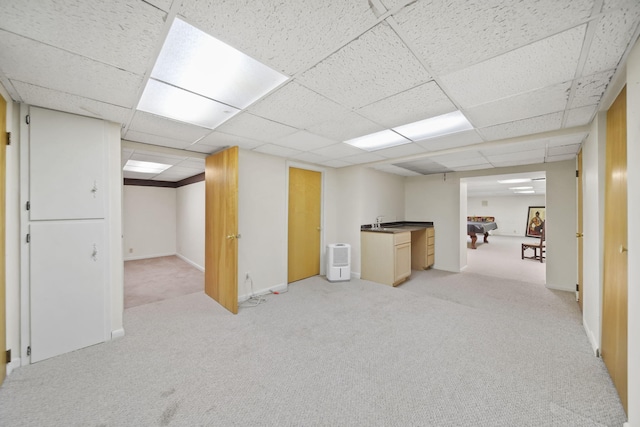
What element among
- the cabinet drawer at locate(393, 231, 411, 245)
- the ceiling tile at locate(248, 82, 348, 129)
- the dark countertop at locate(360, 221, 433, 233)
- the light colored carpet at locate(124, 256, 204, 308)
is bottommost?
the light colored carpet at locate(124, 256, 204, 308)

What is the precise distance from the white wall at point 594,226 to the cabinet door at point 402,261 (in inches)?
86.7

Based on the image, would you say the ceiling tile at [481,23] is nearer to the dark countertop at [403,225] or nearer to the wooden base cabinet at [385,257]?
the wooden base cabinet at [385,257]

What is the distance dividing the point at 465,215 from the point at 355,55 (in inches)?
201

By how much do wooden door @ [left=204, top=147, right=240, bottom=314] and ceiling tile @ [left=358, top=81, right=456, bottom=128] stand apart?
5.76 feet

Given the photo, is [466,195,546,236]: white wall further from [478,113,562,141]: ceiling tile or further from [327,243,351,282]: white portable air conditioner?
[478,113,562,141]: ceiling tile

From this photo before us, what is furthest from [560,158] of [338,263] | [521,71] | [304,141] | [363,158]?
[304,141]

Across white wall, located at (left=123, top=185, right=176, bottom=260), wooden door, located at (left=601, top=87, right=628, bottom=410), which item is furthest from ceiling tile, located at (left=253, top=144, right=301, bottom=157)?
white wall, located at (left=123, top=185, right=176, bottom=260)

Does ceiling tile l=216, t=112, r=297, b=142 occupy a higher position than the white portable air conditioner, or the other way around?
ceiling tile l=216, t=112, r=297, b=142

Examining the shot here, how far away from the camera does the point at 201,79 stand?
164 centimetres

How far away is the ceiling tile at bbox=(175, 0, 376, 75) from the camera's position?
1.05 metres

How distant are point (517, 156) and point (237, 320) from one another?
4.62 m

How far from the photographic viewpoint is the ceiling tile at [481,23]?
104 centimetres

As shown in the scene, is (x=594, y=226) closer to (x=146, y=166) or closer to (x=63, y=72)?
(x=63, y=72)

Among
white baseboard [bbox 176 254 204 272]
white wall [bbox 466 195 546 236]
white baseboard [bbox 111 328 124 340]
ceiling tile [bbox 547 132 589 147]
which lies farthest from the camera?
white wall [bbox 466 195 546 236]
